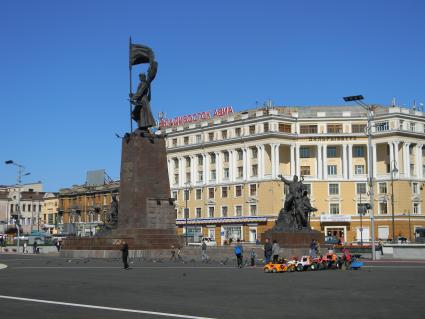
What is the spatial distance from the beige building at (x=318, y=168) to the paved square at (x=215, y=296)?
71627 mm

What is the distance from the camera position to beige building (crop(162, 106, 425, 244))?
94.2 metres

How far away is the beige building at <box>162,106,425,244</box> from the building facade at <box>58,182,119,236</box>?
63.2 feet

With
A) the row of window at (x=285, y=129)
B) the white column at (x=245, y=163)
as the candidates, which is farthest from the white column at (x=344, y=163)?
the white column at (x=245, y=163)

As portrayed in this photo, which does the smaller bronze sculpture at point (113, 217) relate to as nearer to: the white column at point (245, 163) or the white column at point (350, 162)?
the white column at point (245, 163)

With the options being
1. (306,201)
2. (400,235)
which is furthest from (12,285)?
(400,235)

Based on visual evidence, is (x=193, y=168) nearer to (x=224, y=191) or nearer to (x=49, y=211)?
(x=224, y=191)

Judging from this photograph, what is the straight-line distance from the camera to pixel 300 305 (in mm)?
14781

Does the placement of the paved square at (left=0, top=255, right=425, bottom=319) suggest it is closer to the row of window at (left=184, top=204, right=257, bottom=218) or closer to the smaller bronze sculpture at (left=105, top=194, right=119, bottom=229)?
the smaller bronze sculpture at (left=105, top=194, right=119, bottom=229)

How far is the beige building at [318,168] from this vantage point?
94250 mm

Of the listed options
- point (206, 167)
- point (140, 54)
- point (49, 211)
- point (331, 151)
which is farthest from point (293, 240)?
point (49, 211)

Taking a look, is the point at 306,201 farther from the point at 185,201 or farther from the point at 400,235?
the point at 185,201

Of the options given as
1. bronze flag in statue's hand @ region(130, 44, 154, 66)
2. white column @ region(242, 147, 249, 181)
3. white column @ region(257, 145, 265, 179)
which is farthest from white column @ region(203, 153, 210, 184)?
bronze flag in statue's hand @ region(130, 44, 154, 66)

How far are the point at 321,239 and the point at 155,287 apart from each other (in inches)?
957

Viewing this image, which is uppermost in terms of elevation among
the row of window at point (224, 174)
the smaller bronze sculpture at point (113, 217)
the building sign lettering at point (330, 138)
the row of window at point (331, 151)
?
the building sign lettering at point (330, 138)
